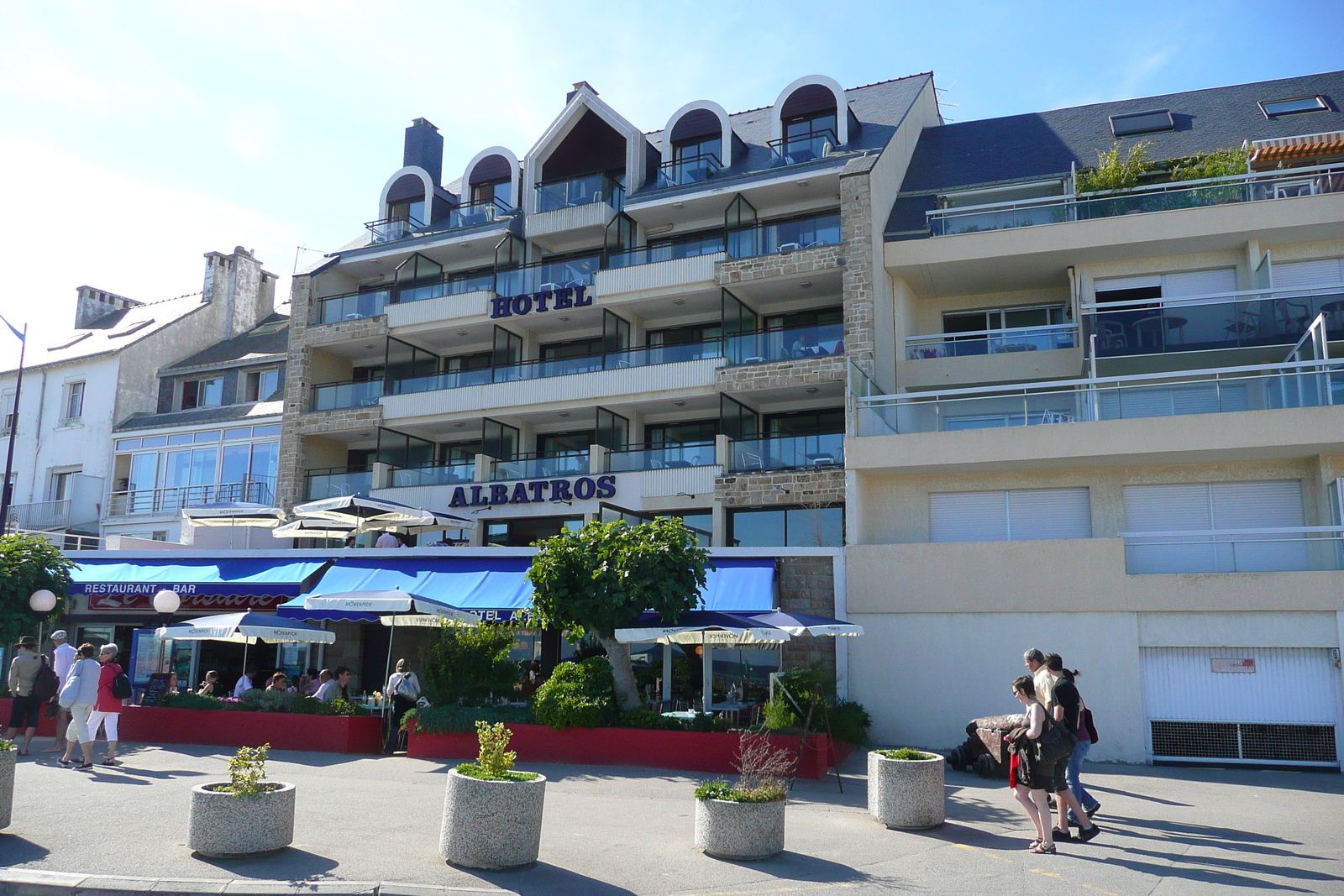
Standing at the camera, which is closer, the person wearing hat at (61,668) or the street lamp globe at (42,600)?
the person wearing hat at (61,668)

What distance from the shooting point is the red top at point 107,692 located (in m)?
14.1

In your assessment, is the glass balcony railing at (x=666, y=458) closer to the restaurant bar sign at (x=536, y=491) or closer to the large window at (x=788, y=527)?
the restaurant bar sign at (x=536, y=491)

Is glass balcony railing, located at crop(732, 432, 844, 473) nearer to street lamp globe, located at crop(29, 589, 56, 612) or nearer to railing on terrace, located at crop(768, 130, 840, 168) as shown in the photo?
railing on terrace, located at crop(768, 130, 840, 168)

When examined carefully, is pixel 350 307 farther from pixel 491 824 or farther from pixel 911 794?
pixel 491 824

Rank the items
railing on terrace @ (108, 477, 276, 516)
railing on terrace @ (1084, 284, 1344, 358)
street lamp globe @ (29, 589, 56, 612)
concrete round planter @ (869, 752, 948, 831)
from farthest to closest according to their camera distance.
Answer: railing on terrace @ (108, 477, 276, 516) < railing on terrace @ (1084, 284, 1344, 358) < street lamp globe @ (29, 589, 56, 612) < concrete round planter @ (869, 752, 948, 831)

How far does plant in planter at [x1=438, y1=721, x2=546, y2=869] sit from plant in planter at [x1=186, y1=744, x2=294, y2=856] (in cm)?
134

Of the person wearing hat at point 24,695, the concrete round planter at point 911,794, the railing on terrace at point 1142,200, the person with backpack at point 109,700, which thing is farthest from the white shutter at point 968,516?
the person wearing hat at point 24,695

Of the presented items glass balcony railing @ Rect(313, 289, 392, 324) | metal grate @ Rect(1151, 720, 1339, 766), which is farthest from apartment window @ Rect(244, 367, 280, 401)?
metal grate @ Rect(1151, 720, 1339, 766)

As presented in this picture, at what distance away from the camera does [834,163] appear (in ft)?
86.0

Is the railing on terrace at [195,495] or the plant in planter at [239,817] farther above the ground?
the railing on terrace at [195,495]

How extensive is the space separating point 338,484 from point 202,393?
28.9 feet

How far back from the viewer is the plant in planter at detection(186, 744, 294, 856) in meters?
8.35

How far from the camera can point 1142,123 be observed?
28.4 metres

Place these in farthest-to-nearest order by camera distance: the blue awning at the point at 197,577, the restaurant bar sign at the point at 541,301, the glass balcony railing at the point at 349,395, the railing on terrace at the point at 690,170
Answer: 1. the glass balcony railing at the point at 349,395
2. the railing on terrace at the point at 690,170
3. the restaurant bar sign at the point at 541,301
4. the blue awning at the point at 197,577
